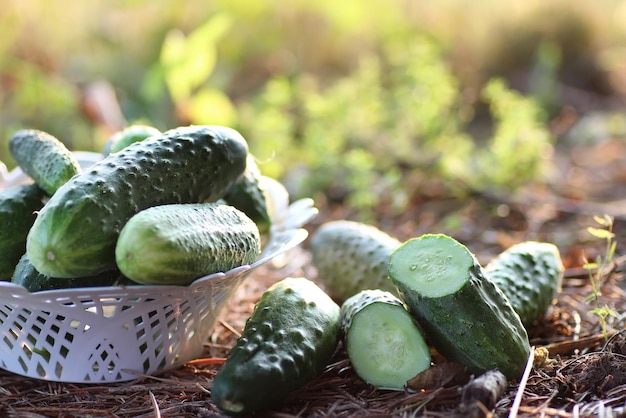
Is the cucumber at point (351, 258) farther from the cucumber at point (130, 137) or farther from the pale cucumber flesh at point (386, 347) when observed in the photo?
the cucumber at point (130, 137)

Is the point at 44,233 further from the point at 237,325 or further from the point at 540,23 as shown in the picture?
the point at 540,23

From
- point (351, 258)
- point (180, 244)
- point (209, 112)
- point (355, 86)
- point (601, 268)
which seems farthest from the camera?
point (355, 86)

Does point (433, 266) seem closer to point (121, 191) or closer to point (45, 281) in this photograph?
point (121, 191)

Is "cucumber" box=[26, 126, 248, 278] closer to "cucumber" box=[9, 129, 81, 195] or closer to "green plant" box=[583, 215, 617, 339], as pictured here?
"cucumber" box=[9, 129, 81, 195]

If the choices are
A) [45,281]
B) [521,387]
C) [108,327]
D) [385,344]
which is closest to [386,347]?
[385,344]

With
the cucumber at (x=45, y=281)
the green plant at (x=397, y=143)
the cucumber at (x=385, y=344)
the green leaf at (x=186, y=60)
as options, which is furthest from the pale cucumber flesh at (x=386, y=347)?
the green leaf at (x=186, y=60)

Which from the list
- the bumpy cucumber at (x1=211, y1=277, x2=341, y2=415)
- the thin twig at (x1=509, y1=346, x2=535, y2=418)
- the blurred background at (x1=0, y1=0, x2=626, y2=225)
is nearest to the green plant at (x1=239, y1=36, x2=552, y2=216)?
the blurred background at (x1=0, y1=0, x2=626, y2=225)

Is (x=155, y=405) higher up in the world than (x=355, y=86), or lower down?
lower down
